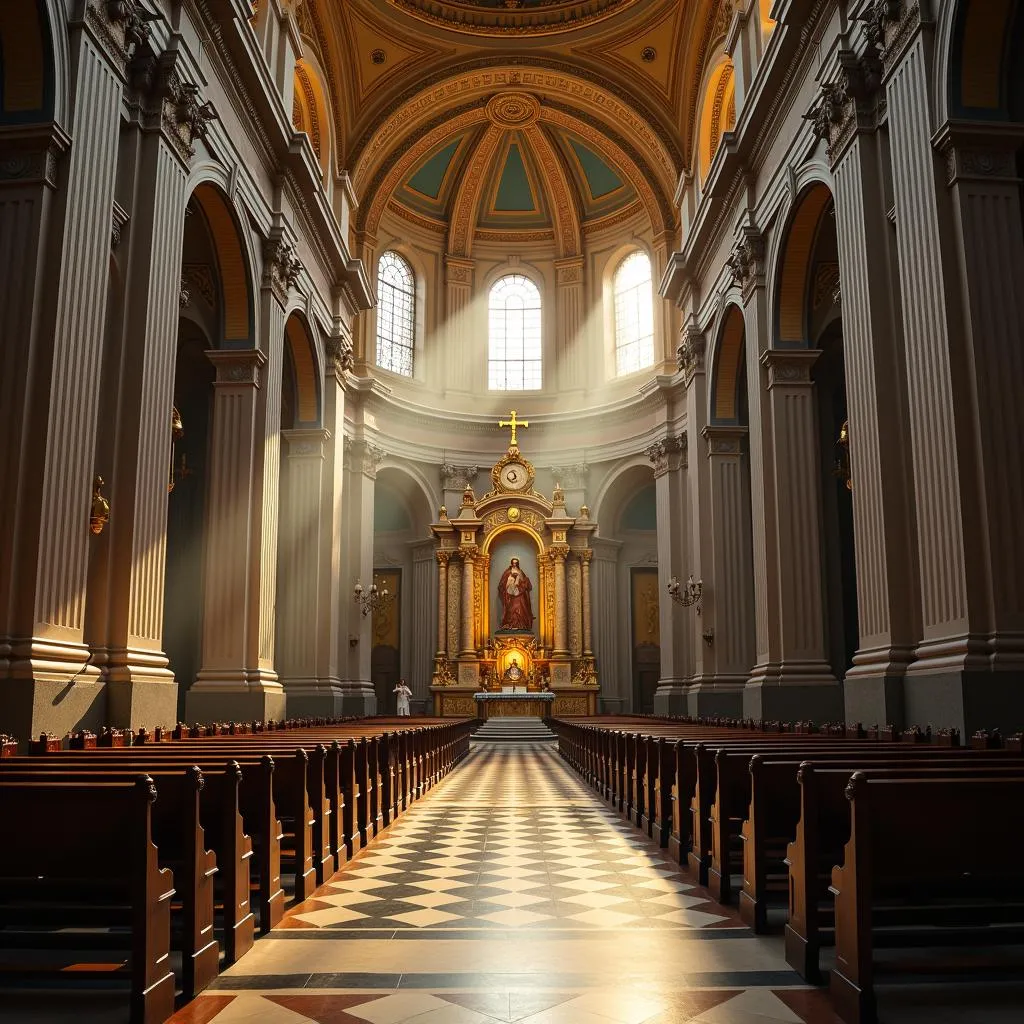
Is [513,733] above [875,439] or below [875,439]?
below

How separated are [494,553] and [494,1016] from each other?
25.5 m

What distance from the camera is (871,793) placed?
3.49 meters

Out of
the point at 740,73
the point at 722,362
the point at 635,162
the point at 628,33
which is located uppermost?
the point at 628,33

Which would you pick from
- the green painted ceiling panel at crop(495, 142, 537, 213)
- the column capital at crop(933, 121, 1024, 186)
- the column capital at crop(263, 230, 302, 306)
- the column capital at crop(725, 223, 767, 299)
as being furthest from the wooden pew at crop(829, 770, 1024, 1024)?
the green painted ceiling panel at crop(495, 142, 537, 213)

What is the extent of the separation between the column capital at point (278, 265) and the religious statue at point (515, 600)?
44.4 feet

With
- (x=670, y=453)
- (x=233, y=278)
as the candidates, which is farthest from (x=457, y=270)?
(x=233, y=278)

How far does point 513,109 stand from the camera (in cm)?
2652

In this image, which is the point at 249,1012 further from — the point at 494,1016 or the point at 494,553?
the point at 494,553

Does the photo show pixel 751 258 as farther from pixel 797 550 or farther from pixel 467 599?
pixel 467 599

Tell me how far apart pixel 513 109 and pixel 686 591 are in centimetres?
1368

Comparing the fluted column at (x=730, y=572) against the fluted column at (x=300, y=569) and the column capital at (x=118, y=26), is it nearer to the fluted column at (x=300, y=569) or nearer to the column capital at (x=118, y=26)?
the fluted column at (x=300, y=569)

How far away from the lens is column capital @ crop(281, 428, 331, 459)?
1973 cm

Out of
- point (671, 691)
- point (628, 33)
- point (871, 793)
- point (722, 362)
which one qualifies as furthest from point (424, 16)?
point (871, 793)

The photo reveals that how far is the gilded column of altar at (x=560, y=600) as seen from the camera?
2794 cm
